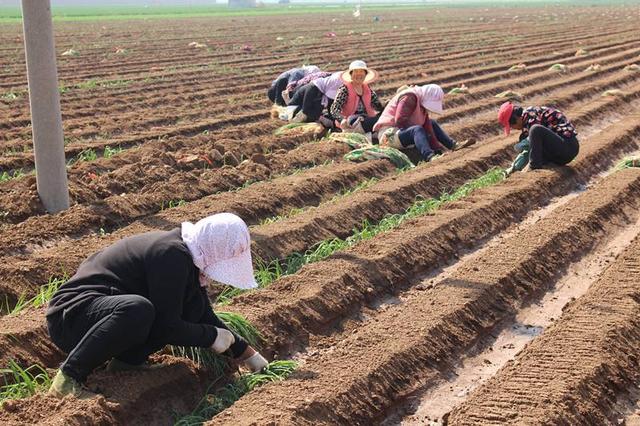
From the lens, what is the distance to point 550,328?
5309 mm

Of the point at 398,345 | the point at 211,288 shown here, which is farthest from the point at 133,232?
the point at 398,345

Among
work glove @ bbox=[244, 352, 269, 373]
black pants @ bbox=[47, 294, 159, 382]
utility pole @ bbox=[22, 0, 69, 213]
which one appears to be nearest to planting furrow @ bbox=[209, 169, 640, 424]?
work glove @ bbox=[244, 352, 269, 373]

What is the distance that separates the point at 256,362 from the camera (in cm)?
463

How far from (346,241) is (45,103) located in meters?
2.51

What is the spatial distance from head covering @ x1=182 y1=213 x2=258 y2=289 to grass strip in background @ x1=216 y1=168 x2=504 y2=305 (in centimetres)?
134

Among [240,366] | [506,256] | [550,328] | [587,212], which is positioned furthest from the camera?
[587,212]

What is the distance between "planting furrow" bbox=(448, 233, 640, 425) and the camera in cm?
428

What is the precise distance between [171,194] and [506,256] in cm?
300

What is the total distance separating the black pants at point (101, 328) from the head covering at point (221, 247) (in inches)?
12.1

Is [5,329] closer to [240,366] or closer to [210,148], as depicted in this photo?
[240,366]

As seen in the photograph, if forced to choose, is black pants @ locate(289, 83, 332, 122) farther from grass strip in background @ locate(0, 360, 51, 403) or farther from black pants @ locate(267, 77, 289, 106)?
grass strip in background @ locate(0, 360, 51, 403)

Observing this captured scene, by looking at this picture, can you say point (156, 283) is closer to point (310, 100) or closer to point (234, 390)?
point (234, 390)

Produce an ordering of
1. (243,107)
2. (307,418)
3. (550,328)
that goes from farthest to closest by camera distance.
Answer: (243,107) → (550,328) → (307,418)

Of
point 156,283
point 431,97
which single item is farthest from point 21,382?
point 431,97
